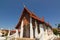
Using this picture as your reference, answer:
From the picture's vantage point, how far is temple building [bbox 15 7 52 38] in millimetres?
20858

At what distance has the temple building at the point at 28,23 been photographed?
68.4 feet

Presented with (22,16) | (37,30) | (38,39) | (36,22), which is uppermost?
(22,16)

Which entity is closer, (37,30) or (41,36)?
(41,36)

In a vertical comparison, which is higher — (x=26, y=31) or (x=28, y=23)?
(x=28, y=23)

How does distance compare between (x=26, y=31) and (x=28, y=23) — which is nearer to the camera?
(x=28, y=23)

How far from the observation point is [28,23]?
2230 centimetres

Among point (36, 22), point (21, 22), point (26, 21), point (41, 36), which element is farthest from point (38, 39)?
point (21, 22)

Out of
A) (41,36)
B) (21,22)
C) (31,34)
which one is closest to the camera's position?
(41,36)

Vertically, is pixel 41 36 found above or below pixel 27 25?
below

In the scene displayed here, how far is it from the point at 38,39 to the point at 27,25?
5.74 m

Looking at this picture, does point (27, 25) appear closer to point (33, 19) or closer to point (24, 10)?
point (33, 19)

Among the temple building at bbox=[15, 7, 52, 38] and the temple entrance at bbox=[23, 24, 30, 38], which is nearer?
the temple building at bbox=[15, 7, 52, 38]

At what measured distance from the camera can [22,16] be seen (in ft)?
80.1

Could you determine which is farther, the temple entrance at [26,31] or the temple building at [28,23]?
the temple entrance at [26,31]
